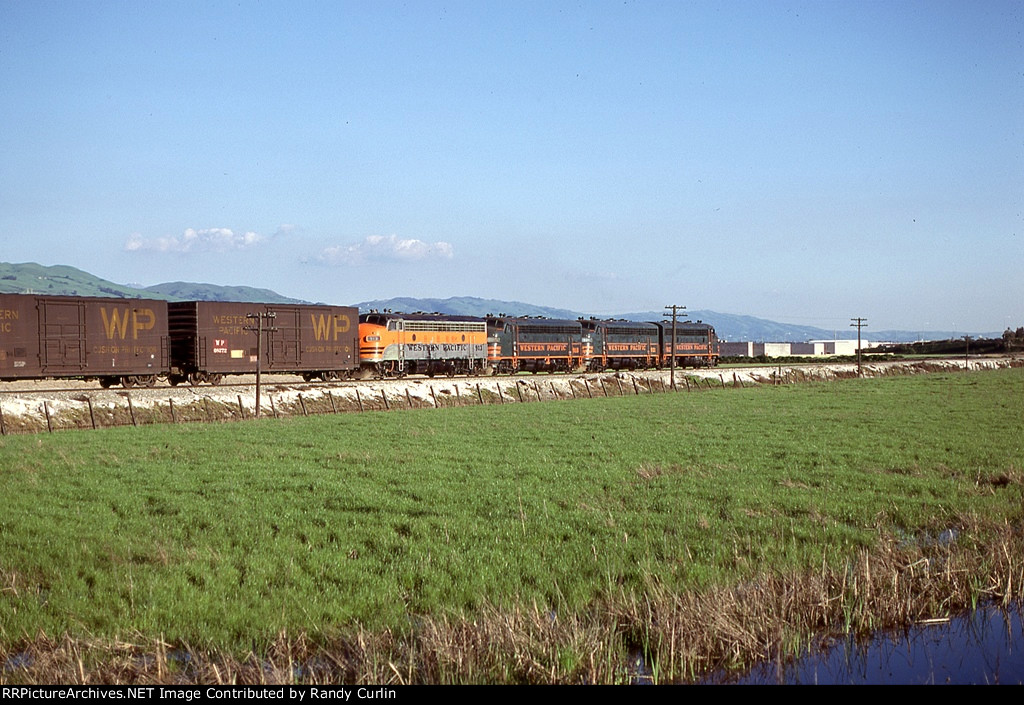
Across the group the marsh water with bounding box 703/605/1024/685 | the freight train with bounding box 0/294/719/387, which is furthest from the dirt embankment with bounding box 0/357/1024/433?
the marsh water with bounding box 703/605/1024/685

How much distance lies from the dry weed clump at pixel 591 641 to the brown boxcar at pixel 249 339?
37841 millimetres

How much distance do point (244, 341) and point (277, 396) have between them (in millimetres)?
5925

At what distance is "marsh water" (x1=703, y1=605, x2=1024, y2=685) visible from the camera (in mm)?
10102

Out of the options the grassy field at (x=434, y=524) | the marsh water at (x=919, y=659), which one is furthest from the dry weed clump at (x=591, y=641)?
the marsh water at (x=919, y=659)

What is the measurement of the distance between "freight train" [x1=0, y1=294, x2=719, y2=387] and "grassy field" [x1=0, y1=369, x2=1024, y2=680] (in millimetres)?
12474

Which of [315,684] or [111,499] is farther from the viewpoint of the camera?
[111,499]

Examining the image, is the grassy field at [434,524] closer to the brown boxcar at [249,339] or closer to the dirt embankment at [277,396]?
the dirt embankment at [277,396]

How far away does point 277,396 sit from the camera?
44469 millimetres

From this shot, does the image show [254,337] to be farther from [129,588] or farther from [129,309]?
[129,588]

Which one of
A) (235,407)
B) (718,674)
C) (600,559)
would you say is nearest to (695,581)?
(600,559)

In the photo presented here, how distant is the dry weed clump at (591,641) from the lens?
941 centimetres

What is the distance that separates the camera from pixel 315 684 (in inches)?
351

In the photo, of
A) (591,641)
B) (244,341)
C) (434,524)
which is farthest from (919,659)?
(244,341)

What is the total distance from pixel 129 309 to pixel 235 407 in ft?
27.8
